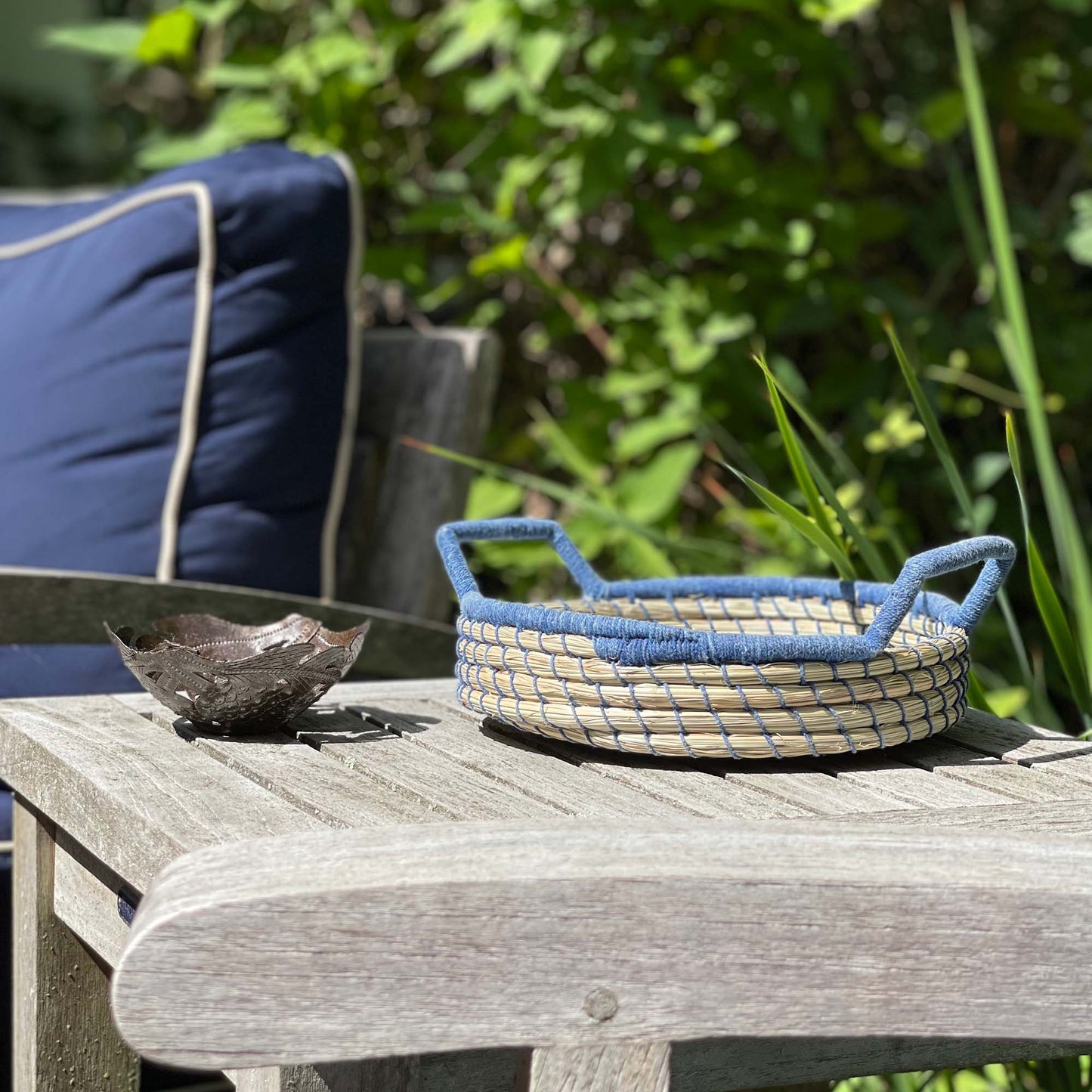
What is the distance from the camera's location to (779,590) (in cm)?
106

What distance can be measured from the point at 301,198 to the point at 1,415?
15.5 inches

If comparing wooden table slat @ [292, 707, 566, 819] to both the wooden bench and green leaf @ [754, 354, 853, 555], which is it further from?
the wooden bench

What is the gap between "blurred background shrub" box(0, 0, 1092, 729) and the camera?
1.96 metres

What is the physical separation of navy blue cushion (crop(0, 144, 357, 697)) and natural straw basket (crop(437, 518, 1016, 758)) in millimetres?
722

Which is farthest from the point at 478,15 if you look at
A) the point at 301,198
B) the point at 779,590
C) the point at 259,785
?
the point at 259,785

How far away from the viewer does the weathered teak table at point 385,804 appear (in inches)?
27.4

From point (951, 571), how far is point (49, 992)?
24.8 inches

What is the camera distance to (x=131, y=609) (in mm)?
1372

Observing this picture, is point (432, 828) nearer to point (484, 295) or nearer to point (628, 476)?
point (628, 476)

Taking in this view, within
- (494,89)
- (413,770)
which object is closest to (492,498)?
(494,89)

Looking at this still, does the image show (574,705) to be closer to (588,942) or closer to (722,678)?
(722,678)

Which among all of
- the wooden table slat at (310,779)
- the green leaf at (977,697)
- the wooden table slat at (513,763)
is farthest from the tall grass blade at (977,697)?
the wooden table slat at (310,779)

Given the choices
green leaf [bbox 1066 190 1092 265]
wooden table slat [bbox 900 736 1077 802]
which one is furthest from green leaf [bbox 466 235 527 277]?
wooden table slat [bbox 900 736 1077 802]

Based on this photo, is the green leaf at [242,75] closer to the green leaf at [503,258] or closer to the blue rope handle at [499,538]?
the green leaf at [503,258]
